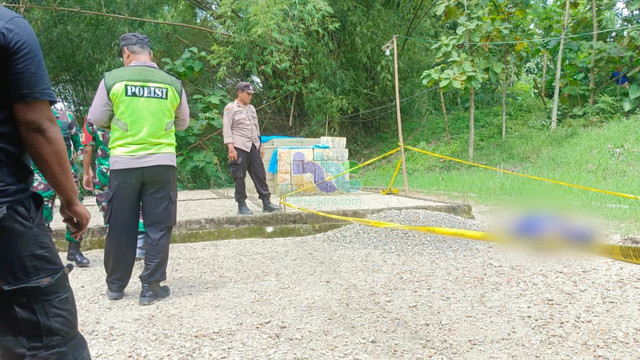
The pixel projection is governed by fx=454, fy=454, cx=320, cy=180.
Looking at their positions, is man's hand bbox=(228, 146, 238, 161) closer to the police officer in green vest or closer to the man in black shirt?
the police officer in green vest

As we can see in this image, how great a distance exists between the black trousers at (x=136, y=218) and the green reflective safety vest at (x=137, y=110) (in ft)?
0.49

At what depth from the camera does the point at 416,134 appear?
1255cm

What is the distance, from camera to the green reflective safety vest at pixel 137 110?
2.71m

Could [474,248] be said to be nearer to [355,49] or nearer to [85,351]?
[85,351]

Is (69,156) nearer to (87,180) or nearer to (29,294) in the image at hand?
(87,180)

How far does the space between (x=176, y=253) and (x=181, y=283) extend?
2.92 ft

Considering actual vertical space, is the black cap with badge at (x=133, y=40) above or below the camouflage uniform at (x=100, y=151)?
above

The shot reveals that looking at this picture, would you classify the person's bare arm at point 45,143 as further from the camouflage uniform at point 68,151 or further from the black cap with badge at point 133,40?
the camouflage uniform at point 68,151

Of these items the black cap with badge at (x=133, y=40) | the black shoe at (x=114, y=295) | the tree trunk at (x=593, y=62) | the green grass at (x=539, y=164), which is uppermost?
the tree trunk at (x=593, y=62)

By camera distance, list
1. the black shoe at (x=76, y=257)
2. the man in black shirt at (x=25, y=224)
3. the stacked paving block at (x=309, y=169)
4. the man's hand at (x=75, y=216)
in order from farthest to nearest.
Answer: the stacked paving block at (x=309, y=169)
the black shoe at (x=76, y=257)
the man's hand at (x=75, y=216)
the man in black shirt at (x=25, y=224)

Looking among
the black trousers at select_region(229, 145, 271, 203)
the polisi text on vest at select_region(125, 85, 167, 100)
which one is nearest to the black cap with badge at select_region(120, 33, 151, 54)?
the polisi text on vest at select_region(125, 85, 167, 100)

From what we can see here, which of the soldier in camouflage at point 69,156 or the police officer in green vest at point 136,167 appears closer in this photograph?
the police officer in green vest at point 136,167

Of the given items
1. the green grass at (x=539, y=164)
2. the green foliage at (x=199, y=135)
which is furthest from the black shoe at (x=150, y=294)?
the green foliage at (x=199, y=135)

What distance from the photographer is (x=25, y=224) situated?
48.7 inches
